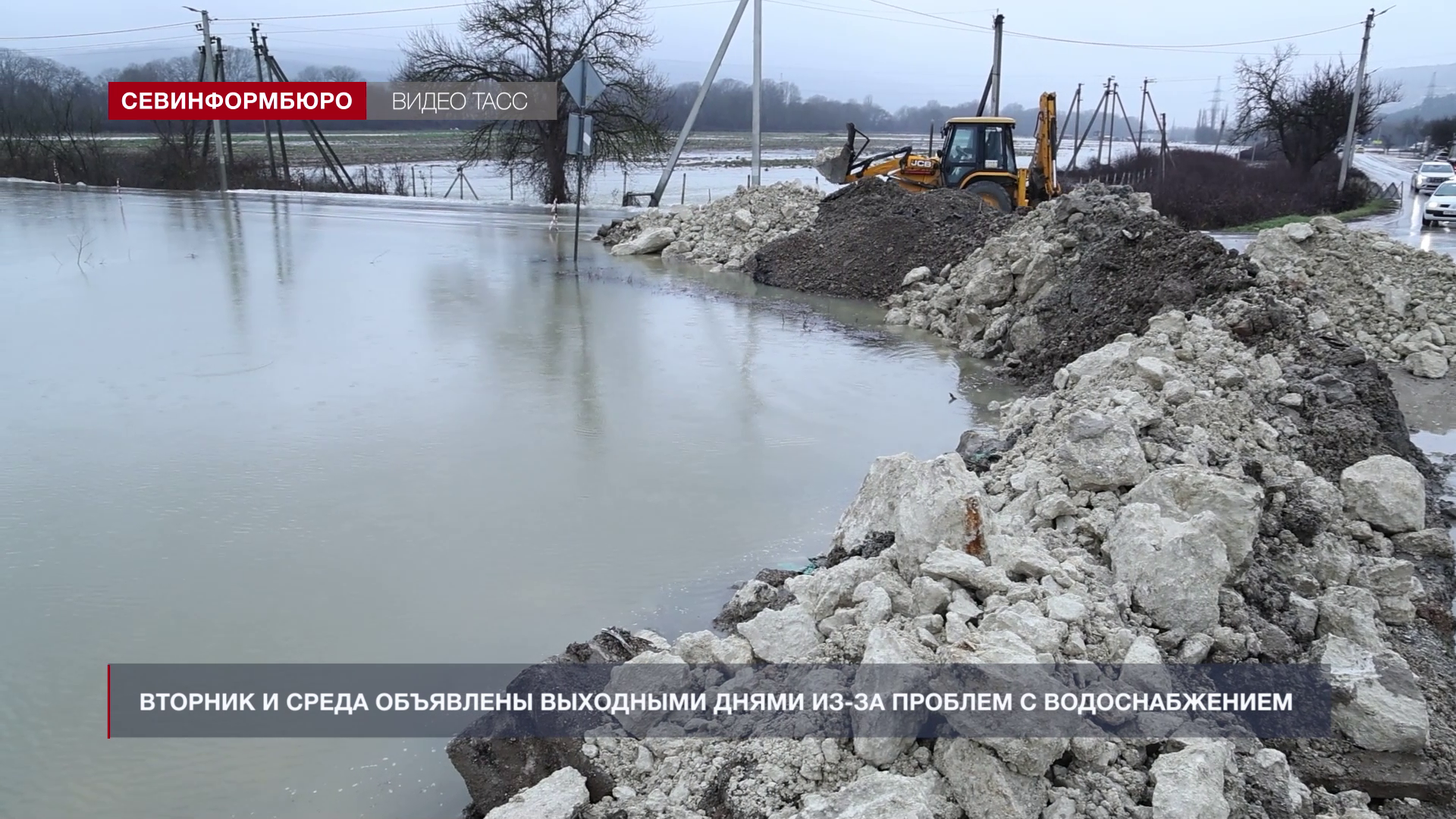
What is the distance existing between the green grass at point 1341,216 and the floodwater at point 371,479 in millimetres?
13765

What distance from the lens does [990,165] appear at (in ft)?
56.0

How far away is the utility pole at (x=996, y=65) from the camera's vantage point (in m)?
25.9

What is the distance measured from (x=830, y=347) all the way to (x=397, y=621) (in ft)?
22.6

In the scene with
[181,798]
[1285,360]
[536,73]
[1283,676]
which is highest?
[536,73]

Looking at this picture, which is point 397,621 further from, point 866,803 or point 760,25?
point 760,25

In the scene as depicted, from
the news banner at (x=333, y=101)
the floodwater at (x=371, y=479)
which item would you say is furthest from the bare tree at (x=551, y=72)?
the floodwater at (x=371, y=479)

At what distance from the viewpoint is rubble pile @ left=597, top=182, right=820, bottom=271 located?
16906 millimetres

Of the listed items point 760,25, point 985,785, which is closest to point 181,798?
point 985,785

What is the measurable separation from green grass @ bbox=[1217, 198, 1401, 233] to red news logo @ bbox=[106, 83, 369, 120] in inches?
1024

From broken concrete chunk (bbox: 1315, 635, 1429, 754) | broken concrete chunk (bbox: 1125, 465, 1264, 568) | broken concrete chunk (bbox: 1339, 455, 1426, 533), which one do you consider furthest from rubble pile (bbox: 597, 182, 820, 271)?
broken concrete chunk (bbox: 1315, 635, 1429, 754)

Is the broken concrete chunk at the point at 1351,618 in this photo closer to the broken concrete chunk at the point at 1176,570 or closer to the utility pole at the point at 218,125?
the broken concrete chunk at the point at 1176,570

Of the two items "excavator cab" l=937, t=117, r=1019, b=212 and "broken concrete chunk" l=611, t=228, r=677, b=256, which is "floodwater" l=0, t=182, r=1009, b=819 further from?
"excavator cab" l=937, t=117, r=1019, b=212

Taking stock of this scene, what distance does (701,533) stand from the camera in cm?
580

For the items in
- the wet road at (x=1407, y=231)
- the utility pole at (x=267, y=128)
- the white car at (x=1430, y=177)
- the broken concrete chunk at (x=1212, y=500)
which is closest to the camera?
the broken concrete chunk at (x=1212, y=500)
